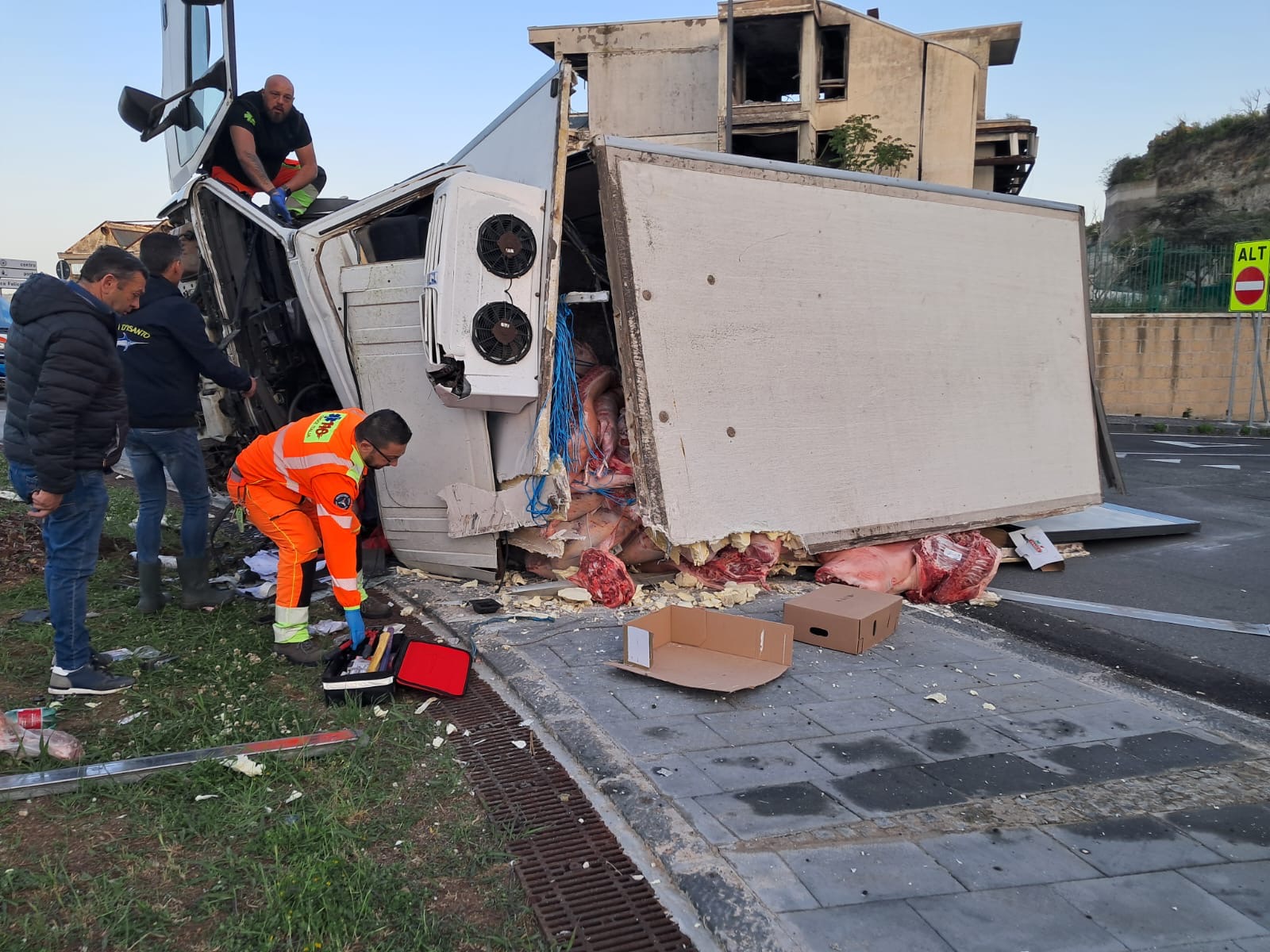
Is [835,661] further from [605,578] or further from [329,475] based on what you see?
[329,475]

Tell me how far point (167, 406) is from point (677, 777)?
3190mm

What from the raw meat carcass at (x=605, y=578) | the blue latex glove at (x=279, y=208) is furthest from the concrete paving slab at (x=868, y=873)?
the blue latex glove at (x=279, y=208)

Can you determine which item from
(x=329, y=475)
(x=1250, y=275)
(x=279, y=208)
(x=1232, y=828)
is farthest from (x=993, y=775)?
(x=1250, y=275)

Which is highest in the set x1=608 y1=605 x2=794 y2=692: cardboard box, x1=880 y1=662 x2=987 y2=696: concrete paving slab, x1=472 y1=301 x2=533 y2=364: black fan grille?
x1=472 y1=301 x2=533 y2=364: black fan grille

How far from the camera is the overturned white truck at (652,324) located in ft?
13.8

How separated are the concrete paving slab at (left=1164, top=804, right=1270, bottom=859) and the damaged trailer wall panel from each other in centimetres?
238

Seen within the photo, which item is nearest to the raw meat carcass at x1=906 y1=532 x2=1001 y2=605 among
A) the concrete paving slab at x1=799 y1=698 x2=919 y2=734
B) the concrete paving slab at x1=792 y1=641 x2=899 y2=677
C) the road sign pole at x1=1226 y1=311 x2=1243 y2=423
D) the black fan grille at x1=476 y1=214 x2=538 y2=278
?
the concrete paving slab at x1=792 y1=641 x2=899 y2=677

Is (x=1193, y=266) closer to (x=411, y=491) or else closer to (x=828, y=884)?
(x=411, y=491)

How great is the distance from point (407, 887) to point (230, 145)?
4795 millimetres

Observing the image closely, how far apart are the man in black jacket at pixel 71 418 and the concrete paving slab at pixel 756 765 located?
2.30 meters

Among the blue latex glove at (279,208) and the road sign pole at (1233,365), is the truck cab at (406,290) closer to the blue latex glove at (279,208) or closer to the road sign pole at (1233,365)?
the blue latex glove at (279,208)

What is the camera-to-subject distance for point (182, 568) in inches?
171

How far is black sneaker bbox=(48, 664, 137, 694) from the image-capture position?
3213mm

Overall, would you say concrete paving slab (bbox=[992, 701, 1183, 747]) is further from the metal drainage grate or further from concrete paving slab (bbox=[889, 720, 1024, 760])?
the metal drainage grate
